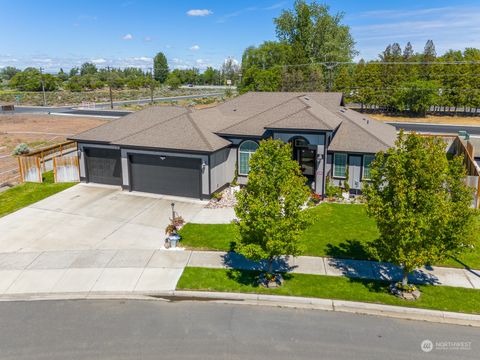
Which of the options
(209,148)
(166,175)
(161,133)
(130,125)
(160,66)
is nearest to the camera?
(209,148)

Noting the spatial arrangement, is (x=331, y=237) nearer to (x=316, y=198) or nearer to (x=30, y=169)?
(x=316, y=198)

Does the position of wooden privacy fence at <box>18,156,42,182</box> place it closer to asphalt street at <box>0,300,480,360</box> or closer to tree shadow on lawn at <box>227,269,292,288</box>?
asphalt street at <box>0,300,480,360</box>

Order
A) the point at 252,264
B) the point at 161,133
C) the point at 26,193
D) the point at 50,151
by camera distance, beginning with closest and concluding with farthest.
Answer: the point at 252,264
the point at 26,193
the point at 161,133
the point at 50,151

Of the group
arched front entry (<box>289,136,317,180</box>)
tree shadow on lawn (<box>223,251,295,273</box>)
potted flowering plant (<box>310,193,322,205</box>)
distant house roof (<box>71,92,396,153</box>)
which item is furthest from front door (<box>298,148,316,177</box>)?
tree shadow on lawn (<box>223,251,295,273</box>)

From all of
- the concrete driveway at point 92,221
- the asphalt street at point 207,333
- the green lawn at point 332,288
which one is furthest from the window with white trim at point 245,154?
the asphalt street at point 207,333

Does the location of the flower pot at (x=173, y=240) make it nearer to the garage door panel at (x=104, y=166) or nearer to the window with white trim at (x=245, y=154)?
the window with white trim at (x=245, y=154)

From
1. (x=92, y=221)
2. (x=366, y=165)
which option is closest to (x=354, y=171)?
(x=366, y=165)
